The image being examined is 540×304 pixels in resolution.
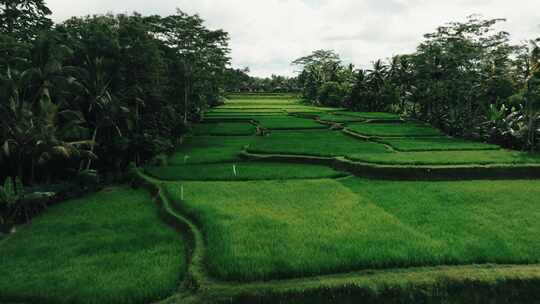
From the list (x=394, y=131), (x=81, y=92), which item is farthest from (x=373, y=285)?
(x=394, y=131)

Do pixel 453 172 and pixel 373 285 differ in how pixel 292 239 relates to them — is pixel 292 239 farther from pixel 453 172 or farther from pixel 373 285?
pixel 453 172

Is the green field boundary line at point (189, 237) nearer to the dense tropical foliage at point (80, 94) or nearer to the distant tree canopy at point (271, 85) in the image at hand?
the dense tropical foliage at point (80, 94)

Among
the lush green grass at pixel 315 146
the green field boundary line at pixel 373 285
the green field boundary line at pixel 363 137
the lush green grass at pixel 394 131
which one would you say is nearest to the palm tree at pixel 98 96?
the lush green grass at pixel 315 146

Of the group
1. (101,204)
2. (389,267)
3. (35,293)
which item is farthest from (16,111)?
(389,267)

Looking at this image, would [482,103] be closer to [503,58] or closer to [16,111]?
[503,58]

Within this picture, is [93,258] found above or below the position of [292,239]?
below

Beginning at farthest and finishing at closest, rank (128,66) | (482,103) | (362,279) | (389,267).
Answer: (482,103)
(128,66)
(389,267)
(362,279)

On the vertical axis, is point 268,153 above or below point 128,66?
below
